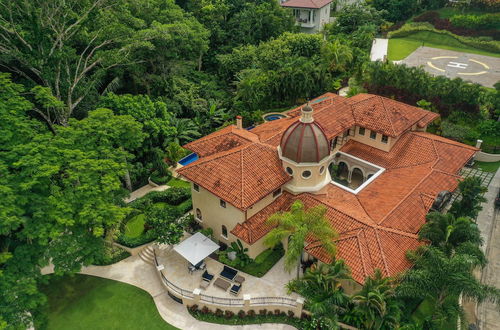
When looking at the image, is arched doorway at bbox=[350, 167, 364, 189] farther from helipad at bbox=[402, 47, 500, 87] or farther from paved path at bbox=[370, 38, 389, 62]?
paved path at bbox=[370, 38, 389, 62]

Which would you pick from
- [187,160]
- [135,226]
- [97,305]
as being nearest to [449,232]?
[97,305]

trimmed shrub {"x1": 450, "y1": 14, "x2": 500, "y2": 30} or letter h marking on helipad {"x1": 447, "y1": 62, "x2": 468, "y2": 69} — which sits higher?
trimmed shrub {"x1": 450, "y1": 14, "x2": 500, "y2": 30}

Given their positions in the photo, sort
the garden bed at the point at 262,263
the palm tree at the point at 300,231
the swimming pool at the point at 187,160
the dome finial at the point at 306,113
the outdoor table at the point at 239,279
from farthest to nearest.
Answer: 1. the swimming pool at the point at 187,160
2. the garden bed at the point at 262,263
3. the dome finial at the point at 306,113
4. the outdoor table at the point at 239,279
5. the palm tree at the point at 300,231

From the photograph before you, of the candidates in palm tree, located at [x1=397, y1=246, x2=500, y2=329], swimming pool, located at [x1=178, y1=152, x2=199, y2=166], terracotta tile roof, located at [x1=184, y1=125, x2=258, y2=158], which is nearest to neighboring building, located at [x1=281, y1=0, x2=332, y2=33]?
swimming pool, located at [x1=178, y1=152, x2=199, y2=166]

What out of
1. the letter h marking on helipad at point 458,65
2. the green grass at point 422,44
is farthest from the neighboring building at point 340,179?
the green grass at point 422,44

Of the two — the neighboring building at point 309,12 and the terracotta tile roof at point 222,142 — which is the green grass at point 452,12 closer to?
the neighboring building at point 309,12

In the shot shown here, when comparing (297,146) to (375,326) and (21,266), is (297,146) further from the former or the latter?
(21,266)

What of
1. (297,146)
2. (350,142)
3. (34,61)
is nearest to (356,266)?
(297,146)
